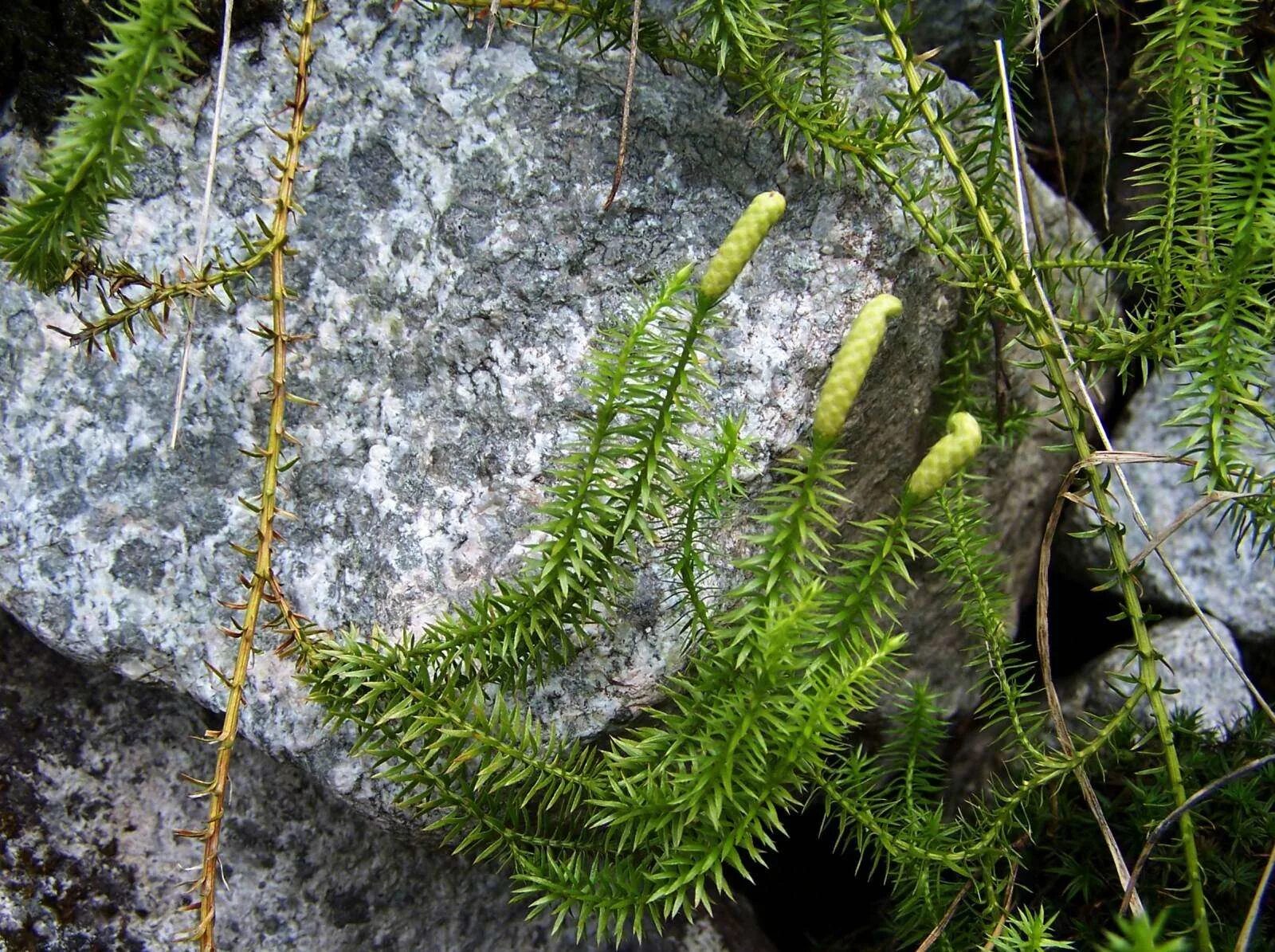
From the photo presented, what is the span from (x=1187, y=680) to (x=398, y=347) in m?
1.78

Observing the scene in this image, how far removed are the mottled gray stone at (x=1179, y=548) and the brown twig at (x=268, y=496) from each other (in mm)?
1765

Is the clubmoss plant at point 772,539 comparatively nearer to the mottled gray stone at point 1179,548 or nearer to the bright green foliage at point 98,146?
the bright green foliage at point 98,146

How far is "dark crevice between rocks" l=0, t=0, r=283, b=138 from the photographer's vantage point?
5.64 feet

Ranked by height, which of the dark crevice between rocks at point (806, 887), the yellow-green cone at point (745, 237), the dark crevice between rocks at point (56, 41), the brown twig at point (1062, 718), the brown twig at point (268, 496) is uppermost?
the dark crevice between rocks at point (56, 41)

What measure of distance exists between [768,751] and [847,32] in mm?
1224

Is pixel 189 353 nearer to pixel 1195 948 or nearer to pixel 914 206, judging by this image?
pixel 914 206

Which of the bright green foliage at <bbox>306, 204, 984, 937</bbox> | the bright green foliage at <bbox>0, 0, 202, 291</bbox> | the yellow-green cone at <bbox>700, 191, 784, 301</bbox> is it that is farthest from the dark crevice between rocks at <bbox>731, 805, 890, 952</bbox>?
the bright green foliage at <bbox>0, 0, 202, 291</bbox>

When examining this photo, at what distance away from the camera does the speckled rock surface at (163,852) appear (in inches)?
68.7

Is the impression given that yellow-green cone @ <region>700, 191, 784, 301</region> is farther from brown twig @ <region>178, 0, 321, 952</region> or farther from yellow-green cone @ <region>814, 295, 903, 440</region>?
brown twig @ <region>178, 0, 321, 952</region>

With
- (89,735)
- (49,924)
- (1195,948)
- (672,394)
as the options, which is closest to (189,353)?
(89,735)

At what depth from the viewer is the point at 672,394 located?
4.29 feet

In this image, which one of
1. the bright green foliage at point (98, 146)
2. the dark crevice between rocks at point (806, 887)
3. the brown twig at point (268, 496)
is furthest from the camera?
the dark crevice between rocks at point (806, 887)

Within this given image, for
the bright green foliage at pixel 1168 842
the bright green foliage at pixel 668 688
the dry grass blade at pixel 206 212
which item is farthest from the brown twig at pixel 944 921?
the dry grass blade at pixel 206 212

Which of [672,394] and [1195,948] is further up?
[672,394]
